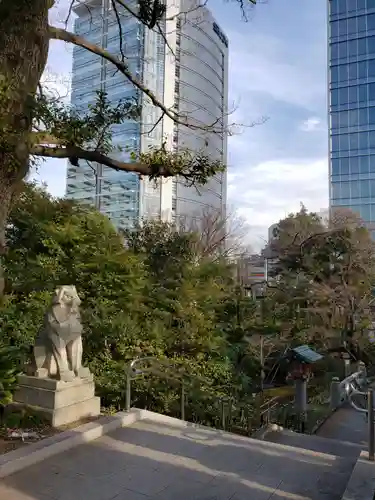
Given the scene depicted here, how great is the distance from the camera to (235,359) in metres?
12.9

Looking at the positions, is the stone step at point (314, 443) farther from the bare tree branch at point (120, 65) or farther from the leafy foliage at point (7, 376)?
the bare tree branch at point (120, 65)

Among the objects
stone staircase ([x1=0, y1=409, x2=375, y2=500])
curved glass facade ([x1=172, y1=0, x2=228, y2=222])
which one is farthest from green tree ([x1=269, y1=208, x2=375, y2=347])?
stone staircase ([x1=0, y1=409, x2=375, y2=500])

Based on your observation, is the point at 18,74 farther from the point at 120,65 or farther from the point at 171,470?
the point at 171,470

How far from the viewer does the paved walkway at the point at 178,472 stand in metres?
3.63

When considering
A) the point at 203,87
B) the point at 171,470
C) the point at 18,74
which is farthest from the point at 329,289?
the point at 203,87

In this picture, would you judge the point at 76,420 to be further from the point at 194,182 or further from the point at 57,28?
the point at 57,28

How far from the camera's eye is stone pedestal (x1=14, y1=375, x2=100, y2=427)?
5.09 m

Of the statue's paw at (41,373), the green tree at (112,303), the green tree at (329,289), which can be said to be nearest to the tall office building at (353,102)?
the green tree at (329,289)

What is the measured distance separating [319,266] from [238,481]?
16746mm

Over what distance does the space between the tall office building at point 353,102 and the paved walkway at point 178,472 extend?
45.3 meters

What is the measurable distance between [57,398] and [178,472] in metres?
1.85

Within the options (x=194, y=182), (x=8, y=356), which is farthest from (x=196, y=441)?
(x=194, y=182)

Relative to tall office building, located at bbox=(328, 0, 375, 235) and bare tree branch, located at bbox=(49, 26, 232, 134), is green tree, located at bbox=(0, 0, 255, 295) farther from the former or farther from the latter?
tall office building, located at bbox=(328, 0, 375, 235)

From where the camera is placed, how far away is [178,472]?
4.09 metres
